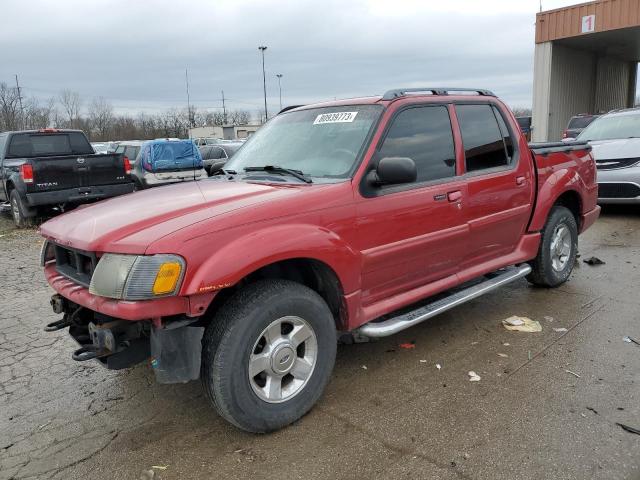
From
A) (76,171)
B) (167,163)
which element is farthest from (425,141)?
(167,163)

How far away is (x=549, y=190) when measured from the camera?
4926 mm

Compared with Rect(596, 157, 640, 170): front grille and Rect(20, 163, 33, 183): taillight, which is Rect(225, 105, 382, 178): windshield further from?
Rect(596, 157, 640, 170): front grille

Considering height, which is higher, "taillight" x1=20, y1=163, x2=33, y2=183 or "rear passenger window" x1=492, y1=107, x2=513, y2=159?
"rear passenger window" x1=492, y1=107, x2=513, y2=159

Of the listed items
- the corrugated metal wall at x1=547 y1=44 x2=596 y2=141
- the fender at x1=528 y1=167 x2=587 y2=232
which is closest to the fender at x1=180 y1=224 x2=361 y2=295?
the fender at x1=528 y1=167 x2=587 y2=232

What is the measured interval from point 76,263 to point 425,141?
8.26ft

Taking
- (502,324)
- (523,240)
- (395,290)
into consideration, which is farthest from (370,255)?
(523,240)

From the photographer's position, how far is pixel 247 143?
15.0ft

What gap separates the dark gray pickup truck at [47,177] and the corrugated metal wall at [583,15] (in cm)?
1688

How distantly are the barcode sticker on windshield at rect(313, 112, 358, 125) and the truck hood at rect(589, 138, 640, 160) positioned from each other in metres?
6.86

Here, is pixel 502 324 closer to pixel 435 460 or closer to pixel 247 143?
pixel 435 460

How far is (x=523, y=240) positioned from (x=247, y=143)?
267cm

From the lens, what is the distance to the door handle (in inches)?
152

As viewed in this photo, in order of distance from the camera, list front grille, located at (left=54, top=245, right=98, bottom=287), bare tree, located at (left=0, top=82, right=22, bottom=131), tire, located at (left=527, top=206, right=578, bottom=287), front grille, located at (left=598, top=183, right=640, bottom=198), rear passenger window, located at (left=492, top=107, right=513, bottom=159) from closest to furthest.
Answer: front grille, located at (left=54, top=245, right=98, bottom=287)
rear passenger window, located at (left=492, top=107, right=513, bottom=159)
tire, located at (left=527, top=206, right=578, bottom=287)
front grille, located at (left=598, top=183, right=640, bottom=198)
bare tree, located at (left=0, top=82, right=22, bottom=131)

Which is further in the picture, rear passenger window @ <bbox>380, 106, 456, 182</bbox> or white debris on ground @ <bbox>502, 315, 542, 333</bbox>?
white debris on ground @ <bbox>502, 315, 542, 333</bbox>
